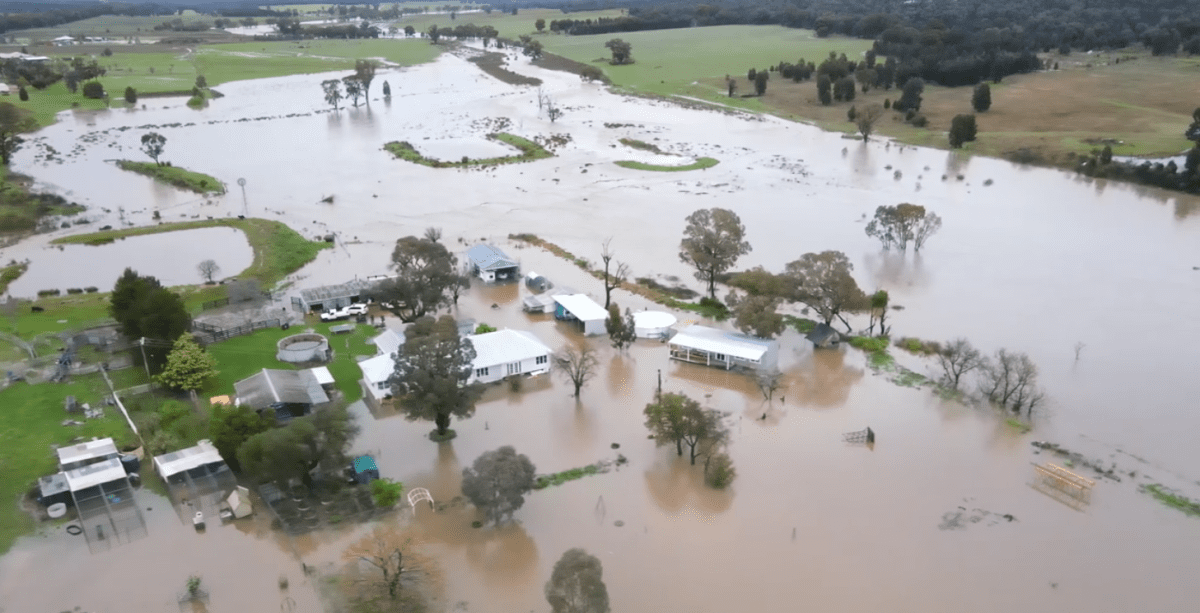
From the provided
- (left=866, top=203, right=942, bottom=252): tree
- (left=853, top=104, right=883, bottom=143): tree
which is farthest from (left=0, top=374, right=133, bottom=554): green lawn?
(left=853, top=104, right=883, bottom=143): tree

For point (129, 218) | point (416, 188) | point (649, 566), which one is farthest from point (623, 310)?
point (129, 218)

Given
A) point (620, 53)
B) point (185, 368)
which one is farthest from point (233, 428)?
point (620, 53)

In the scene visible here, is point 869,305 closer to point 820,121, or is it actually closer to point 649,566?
point 649,566

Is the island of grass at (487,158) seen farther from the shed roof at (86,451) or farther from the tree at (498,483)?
the tree at (498,483)

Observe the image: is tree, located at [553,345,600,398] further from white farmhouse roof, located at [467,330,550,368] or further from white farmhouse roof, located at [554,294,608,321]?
white farmhouse roof, located at [554,294,608,321]

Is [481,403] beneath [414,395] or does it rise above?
beneath

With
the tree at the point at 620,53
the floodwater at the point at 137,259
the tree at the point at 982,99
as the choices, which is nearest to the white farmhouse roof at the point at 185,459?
the floodwater at the point at 137,259
